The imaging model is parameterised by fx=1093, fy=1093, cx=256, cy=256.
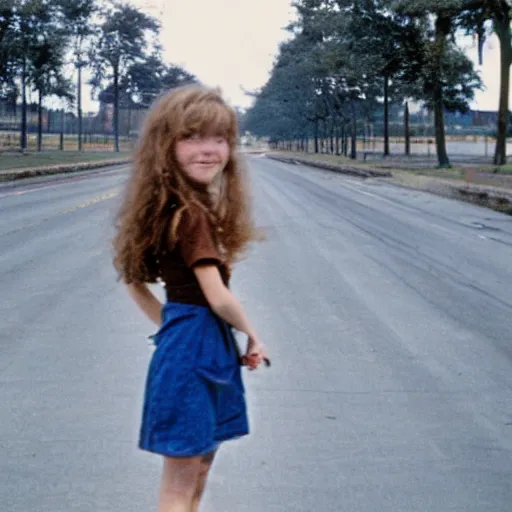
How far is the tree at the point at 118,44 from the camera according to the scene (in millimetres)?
91125

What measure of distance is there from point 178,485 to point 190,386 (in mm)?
339

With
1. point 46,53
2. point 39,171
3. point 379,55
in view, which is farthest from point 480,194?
point 46,53

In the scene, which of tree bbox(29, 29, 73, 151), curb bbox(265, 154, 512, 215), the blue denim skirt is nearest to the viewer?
the blue denim skirt

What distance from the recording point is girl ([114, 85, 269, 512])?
3320 millimetres

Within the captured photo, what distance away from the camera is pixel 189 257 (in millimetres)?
3346

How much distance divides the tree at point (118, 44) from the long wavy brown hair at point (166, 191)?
8654 centimetres

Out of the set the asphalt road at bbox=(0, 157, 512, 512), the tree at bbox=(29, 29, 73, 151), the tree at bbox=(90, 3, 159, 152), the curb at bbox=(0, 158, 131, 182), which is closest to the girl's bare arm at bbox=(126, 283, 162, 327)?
the asphalt road at bbox=(0, 157, 512, 512)

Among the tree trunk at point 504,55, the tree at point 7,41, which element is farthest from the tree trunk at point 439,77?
the tree at point 7,41

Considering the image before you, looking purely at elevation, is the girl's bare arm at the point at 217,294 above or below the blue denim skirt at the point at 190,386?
above

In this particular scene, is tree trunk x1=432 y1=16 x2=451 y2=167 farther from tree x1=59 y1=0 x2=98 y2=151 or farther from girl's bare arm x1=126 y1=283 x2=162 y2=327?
girl's bare arm x1=126 y1=283 x2=162 y2=327

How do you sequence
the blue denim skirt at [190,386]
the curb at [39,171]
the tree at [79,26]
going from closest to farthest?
the blue denim skirt at [190,386] < the curb at [39,171] < the tree at [79,26]

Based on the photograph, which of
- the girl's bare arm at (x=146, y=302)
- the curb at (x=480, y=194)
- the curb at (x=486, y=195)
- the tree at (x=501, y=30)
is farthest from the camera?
the tree at (x=501, y=30)

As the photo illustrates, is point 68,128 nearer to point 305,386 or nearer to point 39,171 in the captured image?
point 39,171

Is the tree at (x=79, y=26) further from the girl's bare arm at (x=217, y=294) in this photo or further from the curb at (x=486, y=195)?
the girl's bare arm at (x=217, y=294)
